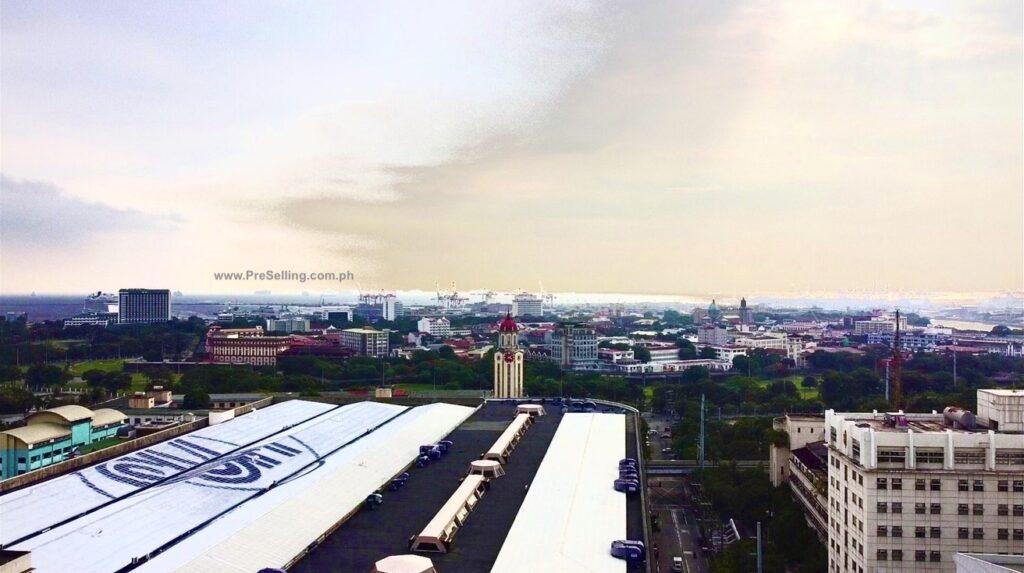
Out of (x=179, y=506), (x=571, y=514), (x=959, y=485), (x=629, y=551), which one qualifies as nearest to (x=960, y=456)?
(x=959, y=485)

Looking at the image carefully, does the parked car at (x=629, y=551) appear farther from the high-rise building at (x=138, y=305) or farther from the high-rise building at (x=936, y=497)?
the high-rise building at (x=138, y=305)

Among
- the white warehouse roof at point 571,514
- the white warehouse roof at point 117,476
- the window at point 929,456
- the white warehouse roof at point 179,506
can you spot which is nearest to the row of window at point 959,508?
the window at point 929,456

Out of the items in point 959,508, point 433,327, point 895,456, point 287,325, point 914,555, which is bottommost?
point 914,555

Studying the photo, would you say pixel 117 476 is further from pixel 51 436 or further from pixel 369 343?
pixel 369 343

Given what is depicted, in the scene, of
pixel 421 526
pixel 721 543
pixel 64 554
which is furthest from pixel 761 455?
pixel 64 554

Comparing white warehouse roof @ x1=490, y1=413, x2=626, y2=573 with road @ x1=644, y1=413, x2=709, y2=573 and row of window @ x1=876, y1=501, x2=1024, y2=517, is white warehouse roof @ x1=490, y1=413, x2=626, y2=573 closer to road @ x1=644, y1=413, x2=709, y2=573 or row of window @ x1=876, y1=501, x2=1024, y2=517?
road @ x1=644, y1=413, x2=709, y2=573

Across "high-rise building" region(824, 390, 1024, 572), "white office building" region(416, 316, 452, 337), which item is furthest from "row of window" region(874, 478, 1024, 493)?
"white office building" region(416, 316, 452, 337)
